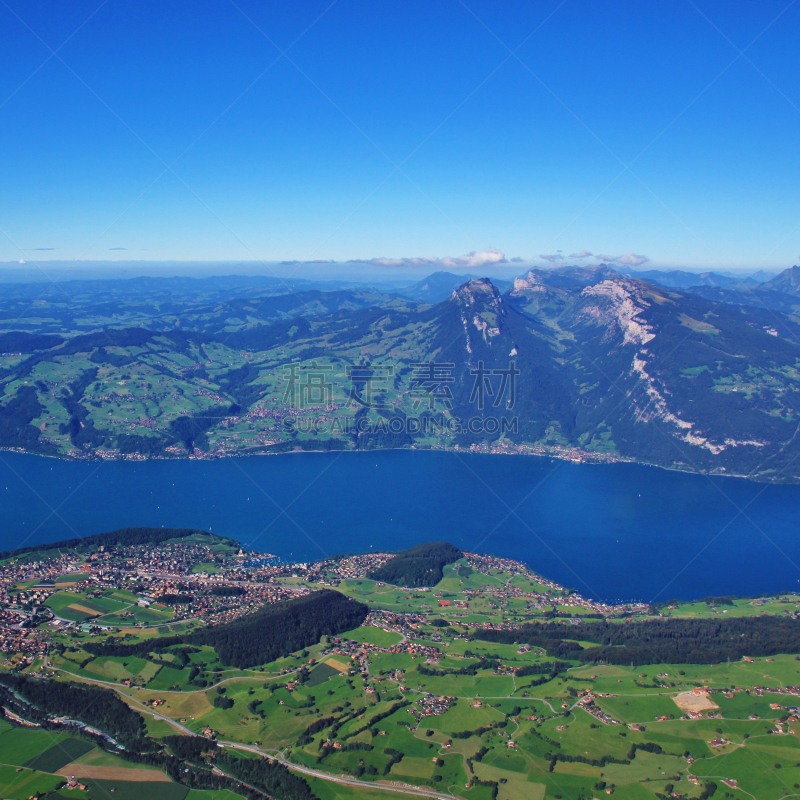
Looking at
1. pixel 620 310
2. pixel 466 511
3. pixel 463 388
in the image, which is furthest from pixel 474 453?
pixel 620 310

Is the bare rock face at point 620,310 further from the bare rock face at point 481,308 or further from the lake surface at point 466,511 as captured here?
the lake surface at point 466,511

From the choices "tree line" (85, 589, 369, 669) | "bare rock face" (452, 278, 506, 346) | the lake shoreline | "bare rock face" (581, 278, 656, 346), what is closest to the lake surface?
the lake shoreline

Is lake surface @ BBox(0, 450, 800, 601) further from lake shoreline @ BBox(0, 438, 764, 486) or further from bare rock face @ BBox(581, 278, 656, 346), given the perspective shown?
bare rock face @ BBox(581, 278, 656, 346)

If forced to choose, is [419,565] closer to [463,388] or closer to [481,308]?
[463,388]

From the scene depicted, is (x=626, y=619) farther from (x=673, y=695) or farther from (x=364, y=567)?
(x=364, y=567)

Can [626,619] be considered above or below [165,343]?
below

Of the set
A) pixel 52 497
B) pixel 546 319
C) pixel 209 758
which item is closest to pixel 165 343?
pixel 52 497

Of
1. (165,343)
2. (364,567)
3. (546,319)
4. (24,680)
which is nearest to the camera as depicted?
(24,680)
